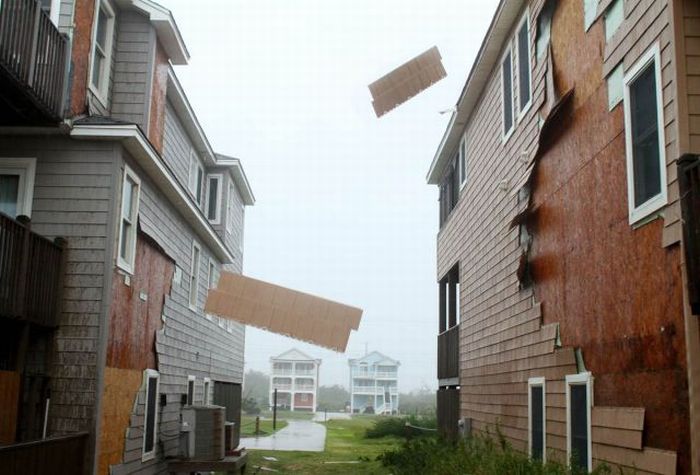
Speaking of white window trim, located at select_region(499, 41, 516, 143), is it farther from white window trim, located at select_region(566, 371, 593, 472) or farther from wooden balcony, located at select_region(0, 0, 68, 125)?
wooden balcony, located at select_region(0, 0, 68, 125)

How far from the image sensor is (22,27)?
30.9 ft

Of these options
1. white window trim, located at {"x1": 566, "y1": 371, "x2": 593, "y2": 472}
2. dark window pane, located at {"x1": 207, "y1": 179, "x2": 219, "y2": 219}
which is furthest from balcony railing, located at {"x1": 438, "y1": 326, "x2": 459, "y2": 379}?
Answer: white window trim, located at {"x1": 566, "y1": 371, "x2": 593, "y2": 472}

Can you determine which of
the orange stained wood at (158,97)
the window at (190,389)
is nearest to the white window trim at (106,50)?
the orange stained wood at (158,97)

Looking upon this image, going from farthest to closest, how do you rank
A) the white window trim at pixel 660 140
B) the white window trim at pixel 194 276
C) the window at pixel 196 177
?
the window at pixel 196 177 → the white window trim at pixel 194 276 → the white window trim at pixel 660 140

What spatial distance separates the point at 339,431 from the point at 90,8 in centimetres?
2971

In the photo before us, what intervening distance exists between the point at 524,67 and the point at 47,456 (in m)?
8.37

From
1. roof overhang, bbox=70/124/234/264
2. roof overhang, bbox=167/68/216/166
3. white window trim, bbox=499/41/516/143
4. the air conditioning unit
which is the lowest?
the air conditioning unit

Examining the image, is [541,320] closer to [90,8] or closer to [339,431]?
[90,8]

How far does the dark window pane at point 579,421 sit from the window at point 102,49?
8.34 m

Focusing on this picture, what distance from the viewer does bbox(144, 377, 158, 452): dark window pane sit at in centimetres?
1360

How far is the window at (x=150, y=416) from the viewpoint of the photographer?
13422 mm

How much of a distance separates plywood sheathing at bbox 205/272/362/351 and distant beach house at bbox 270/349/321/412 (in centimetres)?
9246

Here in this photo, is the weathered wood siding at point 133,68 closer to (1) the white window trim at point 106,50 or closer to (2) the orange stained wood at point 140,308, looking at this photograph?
(1) the white window trim at point 106,50

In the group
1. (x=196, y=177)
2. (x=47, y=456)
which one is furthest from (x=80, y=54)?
(x=196, y=177)
